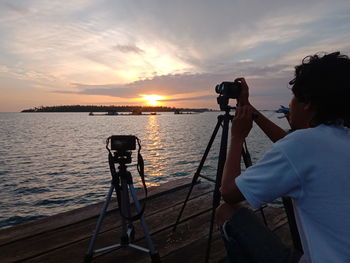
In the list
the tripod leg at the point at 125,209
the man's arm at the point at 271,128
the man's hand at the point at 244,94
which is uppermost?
the man's hand at the point at 244,94

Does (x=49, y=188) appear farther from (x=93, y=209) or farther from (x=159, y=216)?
(x=159, y=216)

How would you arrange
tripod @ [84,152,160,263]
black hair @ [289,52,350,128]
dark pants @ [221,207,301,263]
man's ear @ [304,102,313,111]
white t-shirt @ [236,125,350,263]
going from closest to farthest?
white t-shirt @ [236,125,350,263] → black hair @ [289,52,350,128] → man's ear @ [304,102,313,111] → dark pants @ [221,207,301,263] → tripod @ [84,152,160,263]

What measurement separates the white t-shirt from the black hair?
138 mm

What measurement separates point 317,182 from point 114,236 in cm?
357

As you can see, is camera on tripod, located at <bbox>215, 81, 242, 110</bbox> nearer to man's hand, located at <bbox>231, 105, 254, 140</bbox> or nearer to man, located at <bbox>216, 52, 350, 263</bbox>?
man's hand, located at <bbox>231, 105, 254, 140</bbox>

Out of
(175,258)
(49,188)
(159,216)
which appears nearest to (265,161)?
(175,258)

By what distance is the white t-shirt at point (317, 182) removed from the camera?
4.09 feet

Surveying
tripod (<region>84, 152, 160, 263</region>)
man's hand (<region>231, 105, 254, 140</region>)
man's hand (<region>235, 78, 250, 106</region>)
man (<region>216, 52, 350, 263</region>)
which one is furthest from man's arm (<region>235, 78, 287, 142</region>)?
tripod (<region>84, 152, 160, 263</region>)

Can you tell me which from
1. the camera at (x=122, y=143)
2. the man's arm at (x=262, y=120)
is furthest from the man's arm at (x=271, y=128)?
the camera at (x=122, y=143)

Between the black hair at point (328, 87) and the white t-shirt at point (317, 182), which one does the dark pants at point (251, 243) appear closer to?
the white t-shirt at point (317, 182)

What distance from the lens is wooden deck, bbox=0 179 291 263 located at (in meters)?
3.52

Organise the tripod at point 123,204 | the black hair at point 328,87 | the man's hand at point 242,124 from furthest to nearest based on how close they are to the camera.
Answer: the tripod at point 123,204, the man's hand at point 242,124, the black hair at point 328,87

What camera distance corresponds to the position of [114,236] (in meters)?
4.11

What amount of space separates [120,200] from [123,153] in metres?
0.61
